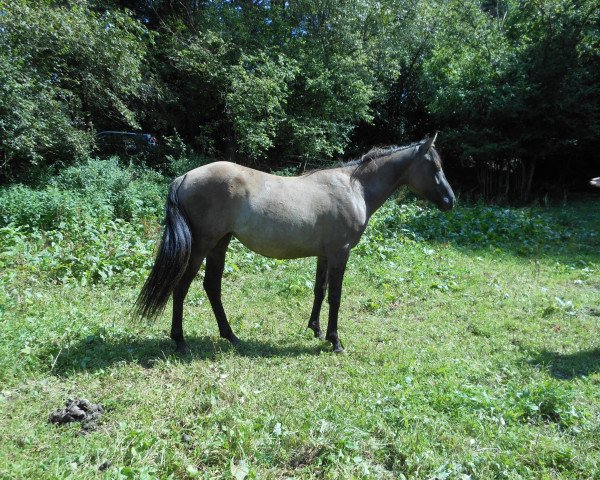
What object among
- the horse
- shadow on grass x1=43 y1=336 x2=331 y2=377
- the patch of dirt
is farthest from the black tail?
the patch of dirt

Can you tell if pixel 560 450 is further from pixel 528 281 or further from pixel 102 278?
pixel 102 278

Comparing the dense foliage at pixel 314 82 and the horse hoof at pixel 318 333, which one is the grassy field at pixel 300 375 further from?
the dense foliage at pixel 314 82

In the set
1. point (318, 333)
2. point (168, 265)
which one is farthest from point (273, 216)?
point (318, 333)

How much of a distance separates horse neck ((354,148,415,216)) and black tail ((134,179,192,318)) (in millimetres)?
2175

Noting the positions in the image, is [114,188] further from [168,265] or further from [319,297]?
[319,297]

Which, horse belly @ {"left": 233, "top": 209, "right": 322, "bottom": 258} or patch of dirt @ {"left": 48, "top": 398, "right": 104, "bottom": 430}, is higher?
horse belly @ {"left": 233, "top": 209, "right": 322, "bottom": 258}

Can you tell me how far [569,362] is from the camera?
409 centimetres

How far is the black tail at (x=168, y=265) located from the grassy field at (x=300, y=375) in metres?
0.53

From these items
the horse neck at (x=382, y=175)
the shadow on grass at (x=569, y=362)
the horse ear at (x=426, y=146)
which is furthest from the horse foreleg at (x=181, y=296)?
the shadow on grass at (x=569, y=362)

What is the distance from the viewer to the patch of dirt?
2.69 meters

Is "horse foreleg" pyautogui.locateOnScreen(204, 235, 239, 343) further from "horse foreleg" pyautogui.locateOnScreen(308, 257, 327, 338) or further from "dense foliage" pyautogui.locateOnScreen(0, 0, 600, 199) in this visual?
"dense foliage" pyautogui.locateOnScreen(0, 0, 600, 199)

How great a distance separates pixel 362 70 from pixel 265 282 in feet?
36.8

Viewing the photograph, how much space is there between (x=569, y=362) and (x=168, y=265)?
164 inches

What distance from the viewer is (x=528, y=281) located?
6754 mm
